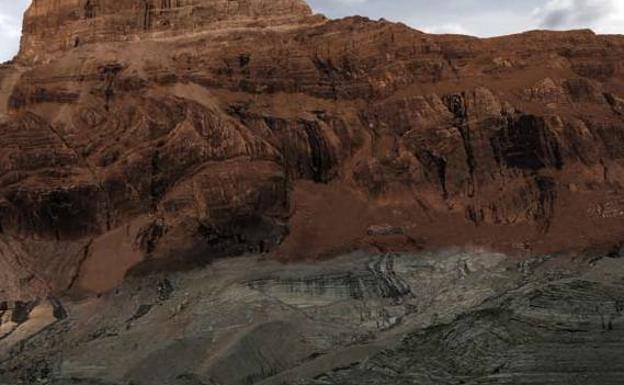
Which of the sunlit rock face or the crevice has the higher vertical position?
the sunlit rock face

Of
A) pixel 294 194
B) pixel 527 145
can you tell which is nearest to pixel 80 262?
pixel 294 194

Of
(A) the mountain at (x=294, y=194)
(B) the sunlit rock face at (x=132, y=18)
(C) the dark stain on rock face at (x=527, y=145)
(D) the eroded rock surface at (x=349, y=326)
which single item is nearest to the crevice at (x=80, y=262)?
(A) the mountain at (x=294, y=194)

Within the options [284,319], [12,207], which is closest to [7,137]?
[12,207]

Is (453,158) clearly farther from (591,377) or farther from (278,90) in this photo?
(591,377)

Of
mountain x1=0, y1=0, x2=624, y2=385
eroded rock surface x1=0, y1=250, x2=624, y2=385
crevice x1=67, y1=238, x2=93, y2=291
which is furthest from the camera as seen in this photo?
crevice x1=67, y1=238, x2=93, y2=291

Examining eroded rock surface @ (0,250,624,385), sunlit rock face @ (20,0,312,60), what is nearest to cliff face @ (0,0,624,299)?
eroded rock surface @ (0,250,624,385)

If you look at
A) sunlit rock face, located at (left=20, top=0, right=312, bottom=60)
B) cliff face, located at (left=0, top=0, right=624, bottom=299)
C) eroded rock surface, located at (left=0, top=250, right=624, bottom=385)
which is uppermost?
sunlit rock face, located at (left=20, top=0, right=312, bottom=60)

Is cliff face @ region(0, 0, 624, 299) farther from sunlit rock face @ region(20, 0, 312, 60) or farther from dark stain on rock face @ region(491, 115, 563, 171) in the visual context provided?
sunlit rock face @ region(20, 0, 312, 60)
